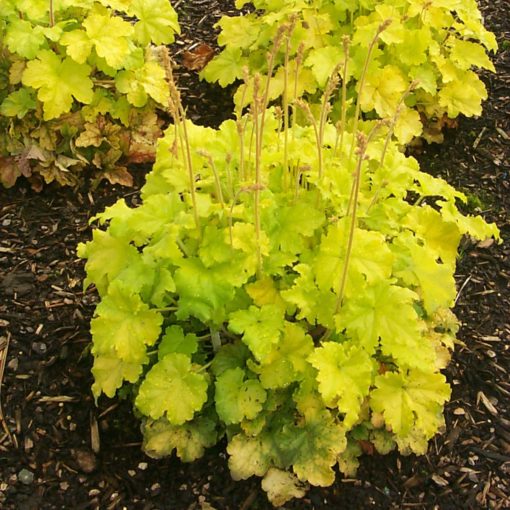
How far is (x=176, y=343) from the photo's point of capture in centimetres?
246

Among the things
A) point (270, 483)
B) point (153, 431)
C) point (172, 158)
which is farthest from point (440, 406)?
point (172, 158)

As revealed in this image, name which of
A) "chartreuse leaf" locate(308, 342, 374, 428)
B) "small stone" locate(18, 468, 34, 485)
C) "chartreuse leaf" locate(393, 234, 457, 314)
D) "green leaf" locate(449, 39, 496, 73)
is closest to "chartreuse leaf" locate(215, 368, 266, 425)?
"chartreuse leaf" locate(308, 342, 374, 428)

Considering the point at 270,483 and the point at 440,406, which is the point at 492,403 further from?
the point at 270,483

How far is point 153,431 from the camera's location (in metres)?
2.55

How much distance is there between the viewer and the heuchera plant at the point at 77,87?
3285 mm

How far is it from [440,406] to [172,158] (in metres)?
1.29

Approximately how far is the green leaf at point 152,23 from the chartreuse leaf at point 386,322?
1.93 m

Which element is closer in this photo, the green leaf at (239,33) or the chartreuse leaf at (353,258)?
the chartreuse leaf at (353,258)

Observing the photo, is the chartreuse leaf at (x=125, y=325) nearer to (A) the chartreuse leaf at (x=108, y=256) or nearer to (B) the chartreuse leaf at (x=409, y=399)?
(A) the chartreuse leaf at (x=108, y=256)

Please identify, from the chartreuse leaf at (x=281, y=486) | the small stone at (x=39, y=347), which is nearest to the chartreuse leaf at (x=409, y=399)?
the chartreuse leaf at (x=281, y=486)

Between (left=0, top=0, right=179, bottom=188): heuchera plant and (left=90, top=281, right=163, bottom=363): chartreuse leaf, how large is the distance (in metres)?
1.36

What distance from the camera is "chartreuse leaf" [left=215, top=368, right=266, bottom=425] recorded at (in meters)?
2.40

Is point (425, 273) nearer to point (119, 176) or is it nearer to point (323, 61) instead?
point (323, 61)

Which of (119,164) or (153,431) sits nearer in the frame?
(153,431)
